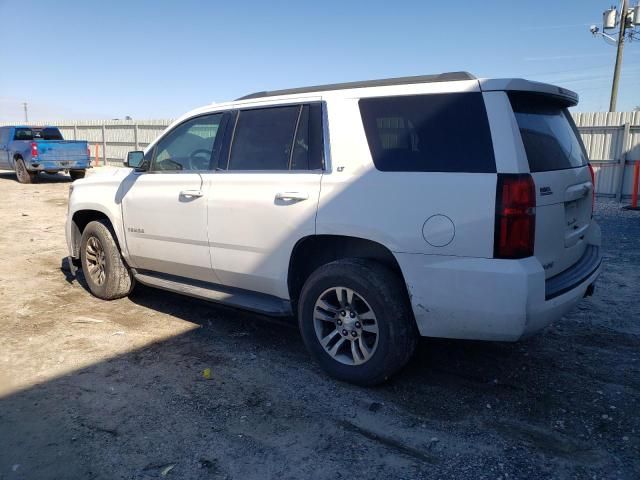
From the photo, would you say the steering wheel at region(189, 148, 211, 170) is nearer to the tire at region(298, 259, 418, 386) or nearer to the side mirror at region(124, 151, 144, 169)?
the side mirror at region(124, 151, 144, 169)

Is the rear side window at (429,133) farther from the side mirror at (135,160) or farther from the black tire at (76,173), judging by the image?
the black tire at (76,173)

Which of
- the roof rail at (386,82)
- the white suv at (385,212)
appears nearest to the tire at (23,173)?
the white suv at (385,212)

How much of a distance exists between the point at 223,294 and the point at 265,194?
1.02 m

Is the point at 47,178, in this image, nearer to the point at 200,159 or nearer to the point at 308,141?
the point at 200,159

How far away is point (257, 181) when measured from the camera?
4.02 meters

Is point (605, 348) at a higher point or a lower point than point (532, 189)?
lower

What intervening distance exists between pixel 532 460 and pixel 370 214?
168 centimetres

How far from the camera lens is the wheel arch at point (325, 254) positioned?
3.58 m

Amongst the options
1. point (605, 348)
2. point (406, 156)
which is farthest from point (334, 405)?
point (605, 348)

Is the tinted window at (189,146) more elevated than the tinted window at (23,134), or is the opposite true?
the tinted window at (23,134)

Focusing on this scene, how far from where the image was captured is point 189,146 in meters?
4.76

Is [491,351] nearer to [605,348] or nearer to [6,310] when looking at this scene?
[605,348]

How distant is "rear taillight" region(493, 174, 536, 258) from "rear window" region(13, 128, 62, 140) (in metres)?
19.2

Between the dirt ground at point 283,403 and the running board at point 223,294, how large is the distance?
40 centimetres
